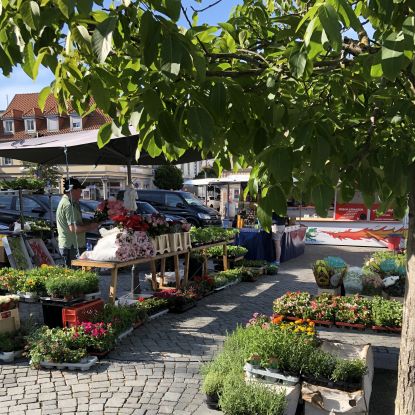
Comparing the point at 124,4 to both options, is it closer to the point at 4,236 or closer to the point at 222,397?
the point at 222,397

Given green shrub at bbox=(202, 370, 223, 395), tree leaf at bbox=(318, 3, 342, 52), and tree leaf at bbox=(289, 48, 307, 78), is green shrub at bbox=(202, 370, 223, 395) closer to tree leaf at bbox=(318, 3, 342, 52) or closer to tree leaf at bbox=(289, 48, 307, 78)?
tree leaf at bbox=(289, 48, 307, 78)

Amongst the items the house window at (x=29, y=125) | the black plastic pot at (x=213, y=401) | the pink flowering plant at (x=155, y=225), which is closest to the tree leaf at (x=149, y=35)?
the black plastic pot at (x=213, y=401)

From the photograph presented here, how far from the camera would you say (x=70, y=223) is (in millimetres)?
6480

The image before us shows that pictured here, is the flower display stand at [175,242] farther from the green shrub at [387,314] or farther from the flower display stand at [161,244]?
the green shrub at [387,314]

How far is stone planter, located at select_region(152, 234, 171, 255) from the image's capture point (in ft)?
21.0

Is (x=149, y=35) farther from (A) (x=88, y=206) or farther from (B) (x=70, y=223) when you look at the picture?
(A) (x=88, y=206)

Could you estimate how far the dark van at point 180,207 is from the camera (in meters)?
18.2

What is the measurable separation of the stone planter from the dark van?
11.4 meters

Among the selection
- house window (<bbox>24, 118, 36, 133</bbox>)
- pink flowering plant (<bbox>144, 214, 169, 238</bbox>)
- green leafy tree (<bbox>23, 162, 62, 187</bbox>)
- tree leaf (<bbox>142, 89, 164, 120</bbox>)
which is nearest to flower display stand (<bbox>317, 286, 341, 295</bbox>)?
pink flowering plant (<bbox>144, 214, 169, 238</bbox>)

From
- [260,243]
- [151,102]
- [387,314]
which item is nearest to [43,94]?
[151,102]

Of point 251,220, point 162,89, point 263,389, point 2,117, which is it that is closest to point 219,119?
point 162,89

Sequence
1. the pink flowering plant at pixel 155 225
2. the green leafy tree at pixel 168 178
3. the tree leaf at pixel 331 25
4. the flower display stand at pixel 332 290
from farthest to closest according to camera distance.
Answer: the green leafy tree at pixel 168 178
the pink flowering plant at pixel 155 225
the flower display stand at pixel 332 290
the tree leaf at pixel 331 25

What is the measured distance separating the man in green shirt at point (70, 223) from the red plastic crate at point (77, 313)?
4.78ft

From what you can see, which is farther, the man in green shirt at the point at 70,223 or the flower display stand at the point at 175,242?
the flower display stand at the point at 175,242
